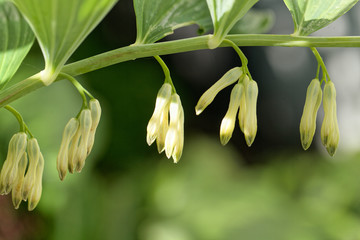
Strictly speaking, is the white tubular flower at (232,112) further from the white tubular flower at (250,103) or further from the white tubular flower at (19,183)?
the white tubular flower at (19,183)

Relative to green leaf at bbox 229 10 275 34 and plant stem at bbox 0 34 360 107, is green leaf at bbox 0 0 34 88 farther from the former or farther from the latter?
green leaf at bbox 229 10 275 34

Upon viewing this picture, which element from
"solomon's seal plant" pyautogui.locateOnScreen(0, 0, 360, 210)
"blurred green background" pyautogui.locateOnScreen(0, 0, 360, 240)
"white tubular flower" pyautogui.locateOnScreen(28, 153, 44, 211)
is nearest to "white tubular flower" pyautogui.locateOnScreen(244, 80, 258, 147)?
"solomon's seal plant" pyautogui.locateOnScreen(0, 0, 360, 210)

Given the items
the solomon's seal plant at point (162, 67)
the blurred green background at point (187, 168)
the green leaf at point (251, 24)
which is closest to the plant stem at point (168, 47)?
the solomon's seal plant at point (162, 67)

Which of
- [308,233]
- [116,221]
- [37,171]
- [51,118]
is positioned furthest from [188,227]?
[37,171]

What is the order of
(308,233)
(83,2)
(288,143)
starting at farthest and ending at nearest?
1. (288,143)
2. (308,233)
3. (83,2)

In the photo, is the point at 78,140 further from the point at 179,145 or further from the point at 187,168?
the point at 187,168

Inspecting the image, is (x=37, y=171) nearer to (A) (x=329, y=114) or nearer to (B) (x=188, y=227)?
(A) (x=329, y=114)

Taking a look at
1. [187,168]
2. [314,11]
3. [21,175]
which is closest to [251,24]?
[314,11]
